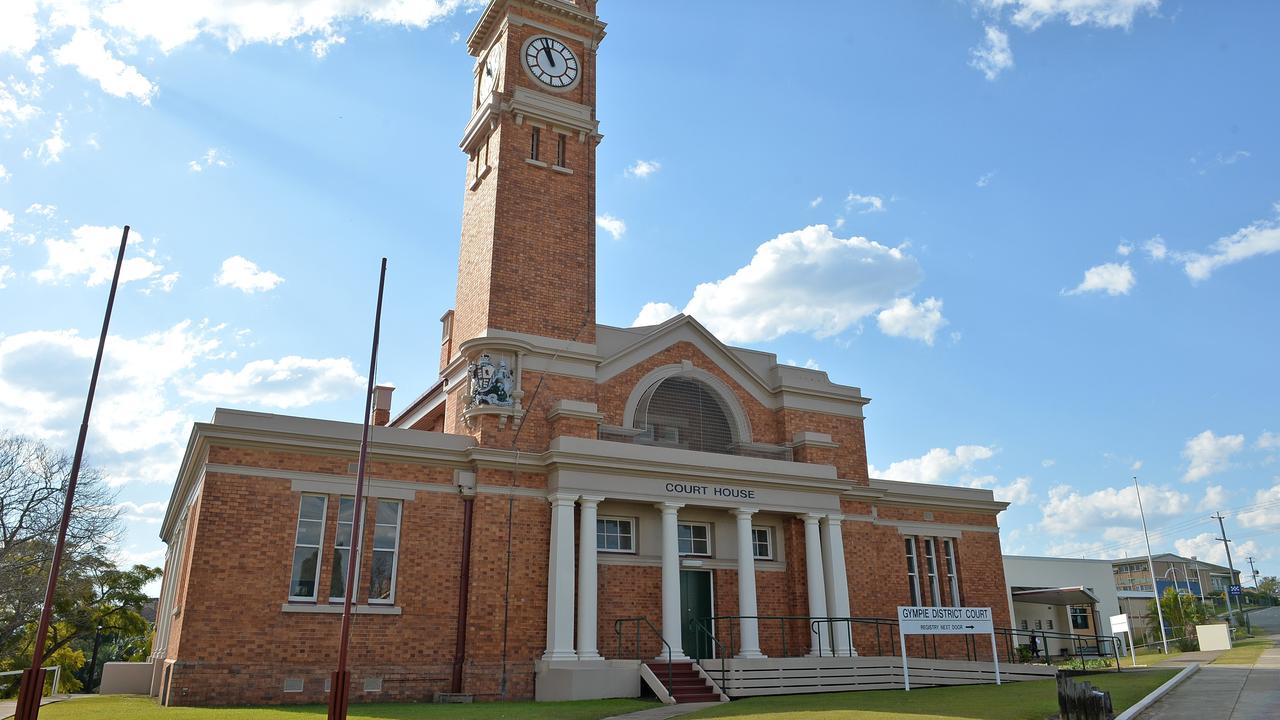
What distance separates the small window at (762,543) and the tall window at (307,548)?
35.8ft

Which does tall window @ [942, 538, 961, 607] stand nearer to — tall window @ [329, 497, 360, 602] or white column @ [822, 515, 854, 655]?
white column @ [822, 515, 854, 655]

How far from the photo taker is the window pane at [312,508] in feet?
62.3

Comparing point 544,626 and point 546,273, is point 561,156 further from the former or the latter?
point 544,626

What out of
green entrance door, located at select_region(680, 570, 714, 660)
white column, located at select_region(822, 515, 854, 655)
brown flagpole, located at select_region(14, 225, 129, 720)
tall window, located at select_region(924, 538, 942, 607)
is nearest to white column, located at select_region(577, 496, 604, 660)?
green entrance door, located at select_region(680, 570, 714, 660)

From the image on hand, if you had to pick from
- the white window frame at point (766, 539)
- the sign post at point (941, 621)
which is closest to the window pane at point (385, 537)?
the white window frame at point (766, 539)

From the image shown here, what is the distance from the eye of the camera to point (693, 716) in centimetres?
1453

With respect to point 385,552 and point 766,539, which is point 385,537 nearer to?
point 385,552

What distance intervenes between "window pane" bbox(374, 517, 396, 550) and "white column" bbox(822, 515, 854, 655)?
1105cm

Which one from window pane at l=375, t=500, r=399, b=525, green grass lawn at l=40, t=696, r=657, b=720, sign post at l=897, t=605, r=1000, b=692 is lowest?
green grass lawn at l=40, t=696, r=657, b=720

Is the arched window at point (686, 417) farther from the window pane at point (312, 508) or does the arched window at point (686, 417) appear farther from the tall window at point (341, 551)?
the window pane at point (312, 508)

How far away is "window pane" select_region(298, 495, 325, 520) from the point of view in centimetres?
1900

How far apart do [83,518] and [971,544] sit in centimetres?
3371

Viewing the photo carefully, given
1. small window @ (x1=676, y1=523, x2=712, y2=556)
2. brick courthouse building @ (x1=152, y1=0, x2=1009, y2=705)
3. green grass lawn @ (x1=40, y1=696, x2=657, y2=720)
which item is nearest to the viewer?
green grass lawn @ (x1=40, y1=696, x2=657, y2=720)

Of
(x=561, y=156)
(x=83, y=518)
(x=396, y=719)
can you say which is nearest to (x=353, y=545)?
(x=396, y=719)
